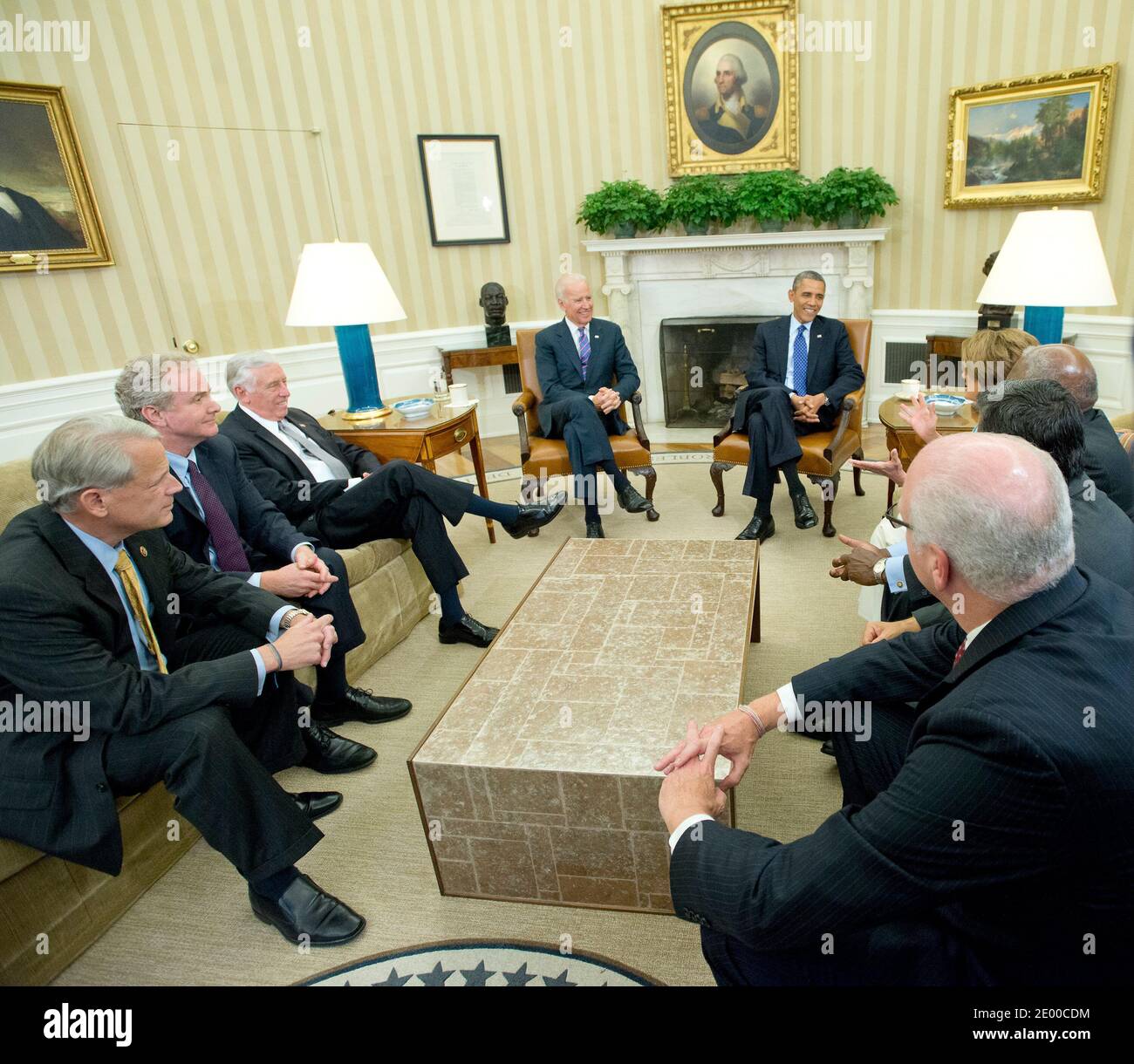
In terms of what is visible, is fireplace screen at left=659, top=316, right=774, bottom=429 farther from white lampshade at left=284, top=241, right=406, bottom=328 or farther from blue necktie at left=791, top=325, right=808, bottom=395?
white lampshade at left=284, top=241, right=406, bottom=328

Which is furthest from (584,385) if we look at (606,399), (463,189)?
(463,189)

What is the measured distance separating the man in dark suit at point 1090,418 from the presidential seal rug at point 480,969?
1826mm

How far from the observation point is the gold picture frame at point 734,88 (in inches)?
214

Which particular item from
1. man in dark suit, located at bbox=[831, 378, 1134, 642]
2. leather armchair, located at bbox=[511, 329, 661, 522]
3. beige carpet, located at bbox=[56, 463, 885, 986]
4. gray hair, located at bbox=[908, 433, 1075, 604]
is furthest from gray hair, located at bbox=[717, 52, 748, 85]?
gray hair, located at bbox=[908, 433, 1075, 604]

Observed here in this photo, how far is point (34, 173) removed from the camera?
15.0ft

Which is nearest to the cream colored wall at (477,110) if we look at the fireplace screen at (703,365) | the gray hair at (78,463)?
the fireplace screen at (703,365)

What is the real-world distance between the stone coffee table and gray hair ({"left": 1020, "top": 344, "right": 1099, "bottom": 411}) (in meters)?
1.15

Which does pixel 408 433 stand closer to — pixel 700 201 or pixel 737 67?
pixel 700 201

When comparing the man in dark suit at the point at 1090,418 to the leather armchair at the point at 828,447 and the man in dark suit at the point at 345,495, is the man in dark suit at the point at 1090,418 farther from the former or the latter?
the man in dark suit at the point at 345,495

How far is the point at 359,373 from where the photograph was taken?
418 cm

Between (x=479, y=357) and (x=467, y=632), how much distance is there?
328 centimetres
